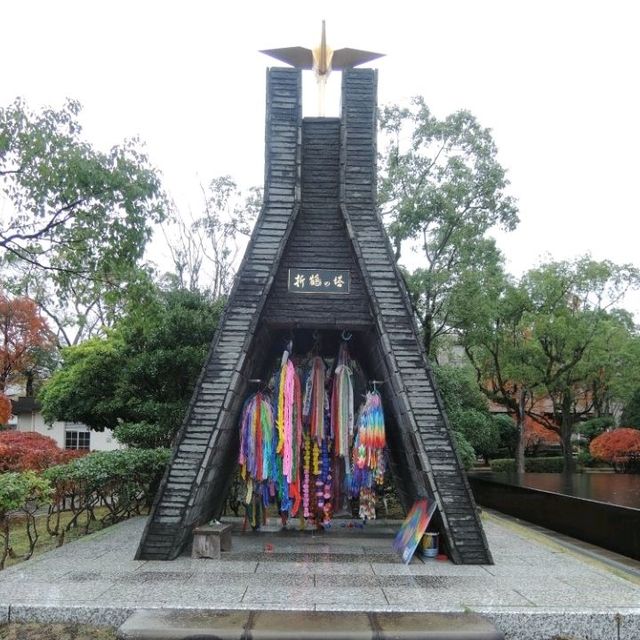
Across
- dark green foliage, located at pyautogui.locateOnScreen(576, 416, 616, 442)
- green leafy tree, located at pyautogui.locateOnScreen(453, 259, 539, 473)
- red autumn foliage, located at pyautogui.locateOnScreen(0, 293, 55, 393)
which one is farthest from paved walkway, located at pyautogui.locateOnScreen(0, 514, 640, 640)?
dark green foliage, located at pyautogui.locateOnScreen(576, 416, 616, 442)

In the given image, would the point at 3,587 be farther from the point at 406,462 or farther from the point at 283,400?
the point at 406,462

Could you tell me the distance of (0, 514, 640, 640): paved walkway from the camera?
199 inches

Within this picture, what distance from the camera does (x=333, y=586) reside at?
5.90 metres

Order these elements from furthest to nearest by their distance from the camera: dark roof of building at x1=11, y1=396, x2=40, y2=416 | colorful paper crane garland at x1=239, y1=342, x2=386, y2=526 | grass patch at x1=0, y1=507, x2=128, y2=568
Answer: dark roof of building at x1=11, y1=396, x2=40, y2=416
grass patch at x1=0, y1=507, x2=128, y2=568
colorful paper crane garland at x1=239, y1=342, x2=386, y2=526

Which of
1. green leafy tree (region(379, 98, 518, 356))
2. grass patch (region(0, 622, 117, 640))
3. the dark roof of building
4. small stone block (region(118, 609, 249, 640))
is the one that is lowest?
the dark roof of building

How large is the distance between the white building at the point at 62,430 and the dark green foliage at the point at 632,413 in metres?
23.2

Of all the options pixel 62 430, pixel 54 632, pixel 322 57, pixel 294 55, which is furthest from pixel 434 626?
pixel 62 430

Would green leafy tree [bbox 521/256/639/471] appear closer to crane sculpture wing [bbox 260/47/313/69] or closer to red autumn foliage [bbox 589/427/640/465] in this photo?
red autumn foliage [bbox 589/427/640/465]

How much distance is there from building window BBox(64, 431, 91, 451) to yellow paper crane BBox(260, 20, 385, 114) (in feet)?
78.1

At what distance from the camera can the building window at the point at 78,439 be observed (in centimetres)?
2833

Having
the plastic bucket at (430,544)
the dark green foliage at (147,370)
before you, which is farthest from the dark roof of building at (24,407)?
the plastic bucket at (430,544)

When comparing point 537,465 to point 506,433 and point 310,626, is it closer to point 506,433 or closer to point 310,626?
point 506,433

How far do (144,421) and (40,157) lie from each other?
21.8ft

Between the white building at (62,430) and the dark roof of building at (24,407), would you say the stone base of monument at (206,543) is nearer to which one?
the white building at (62,430)
